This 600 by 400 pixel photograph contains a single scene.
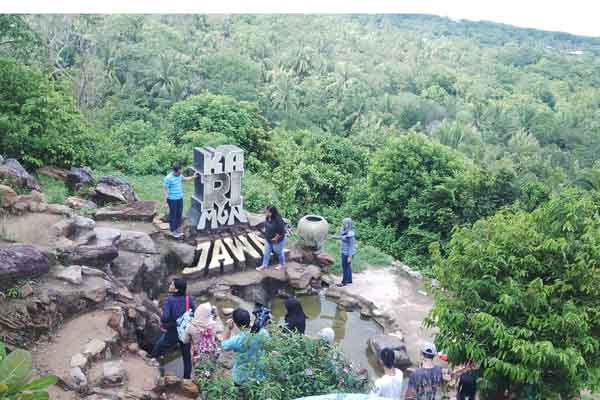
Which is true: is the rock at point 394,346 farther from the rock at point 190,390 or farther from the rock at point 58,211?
the rock at point 58,211

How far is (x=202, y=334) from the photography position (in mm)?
6766

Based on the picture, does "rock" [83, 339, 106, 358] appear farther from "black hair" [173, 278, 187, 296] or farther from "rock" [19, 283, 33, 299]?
"black hair" [173, 278, 187, 296]

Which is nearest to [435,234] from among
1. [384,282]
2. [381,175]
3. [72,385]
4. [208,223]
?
[381,175]

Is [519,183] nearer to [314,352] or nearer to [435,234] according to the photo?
[435,234]

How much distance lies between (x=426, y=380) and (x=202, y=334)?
2.42m

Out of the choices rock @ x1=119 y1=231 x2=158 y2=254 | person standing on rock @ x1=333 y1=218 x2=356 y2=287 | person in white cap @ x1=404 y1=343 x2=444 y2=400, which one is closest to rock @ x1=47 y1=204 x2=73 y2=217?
rock @ x1=119 y1=231 x2=158 y2=254

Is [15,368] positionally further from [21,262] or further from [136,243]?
[136,243]

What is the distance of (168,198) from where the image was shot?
9953mm

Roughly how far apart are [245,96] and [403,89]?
62.3 ft

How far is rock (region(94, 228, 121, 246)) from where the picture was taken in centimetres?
886

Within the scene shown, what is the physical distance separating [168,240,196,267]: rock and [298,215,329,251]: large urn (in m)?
2.07

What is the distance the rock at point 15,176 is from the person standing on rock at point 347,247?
558cm

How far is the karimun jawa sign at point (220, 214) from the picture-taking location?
10273 mm

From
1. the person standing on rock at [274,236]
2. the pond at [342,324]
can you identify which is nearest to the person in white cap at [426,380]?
the pond at [342,324]
